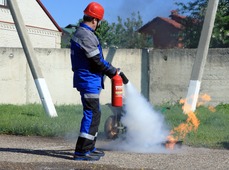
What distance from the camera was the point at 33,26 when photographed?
27203 mm

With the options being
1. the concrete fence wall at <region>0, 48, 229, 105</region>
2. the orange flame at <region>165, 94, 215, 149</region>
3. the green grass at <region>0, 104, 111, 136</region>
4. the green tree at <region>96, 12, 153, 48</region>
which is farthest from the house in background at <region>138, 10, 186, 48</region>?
the orange flame at <region>165, 94, 215, 149</region>

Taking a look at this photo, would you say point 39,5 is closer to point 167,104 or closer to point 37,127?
point 167,104

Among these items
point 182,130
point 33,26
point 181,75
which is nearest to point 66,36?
point 33,26

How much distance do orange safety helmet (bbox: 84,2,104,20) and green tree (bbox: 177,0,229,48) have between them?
671 inches

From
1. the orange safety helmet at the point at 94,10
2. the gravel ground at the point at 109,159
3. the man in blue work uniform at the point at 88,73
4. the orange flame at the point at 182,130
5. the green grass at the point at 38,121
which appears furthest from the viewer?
the green grass at the point at 38,121

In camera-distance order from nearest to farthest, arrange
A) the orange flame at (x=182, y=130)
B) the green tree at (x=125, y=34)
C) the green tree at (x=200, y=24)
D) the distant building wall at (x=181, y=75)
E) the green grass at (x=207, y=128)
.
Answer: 1. the orange flame at (x=182, y=130)
2. the green grass at (x=207, y=128)
3. the distant building wall at (x=181, y=75)
4. the green tree at (x=200, y=24)
5. the green tree at (x=125, y=34)

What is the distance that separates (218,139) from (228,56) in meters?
7.02

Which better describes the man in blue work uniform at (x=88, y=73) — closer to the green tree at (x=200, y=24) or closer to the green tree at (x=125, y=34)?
the green tree at (x=200, y=24)

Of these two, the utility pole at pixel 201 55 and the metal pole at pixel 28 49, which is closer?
the utility pole at pixel 201 55

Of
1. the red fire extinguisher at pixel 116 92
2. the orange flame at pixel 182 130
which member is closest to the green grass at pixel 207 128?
the orange flame at pixel 182 130

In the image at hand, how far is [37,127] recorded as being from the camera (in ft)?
34.6

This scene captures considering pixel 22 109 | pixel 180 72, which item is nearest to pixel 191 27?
pixel 180 72

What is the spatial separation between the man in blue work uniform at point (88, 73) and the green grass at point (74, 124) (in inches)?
90.7

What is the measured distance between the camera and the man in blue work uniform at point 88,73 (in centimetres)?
729
